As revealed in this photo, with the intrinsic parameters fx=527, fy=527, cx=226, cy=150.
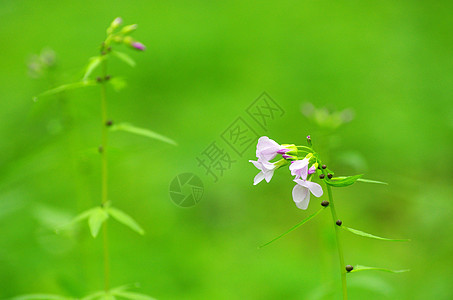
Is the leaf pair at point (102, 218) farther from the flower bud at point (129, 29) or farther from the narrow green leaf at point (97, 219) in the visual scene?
the flower bud at point (129, 29)

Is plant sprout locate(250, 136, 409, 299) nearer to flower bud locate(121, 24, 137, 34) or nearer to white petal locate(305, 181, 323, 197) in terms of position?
white petal locate(305, 181, 323, 197)

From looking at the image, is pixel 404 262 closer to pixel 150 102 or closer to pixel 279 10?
pixel 150 102

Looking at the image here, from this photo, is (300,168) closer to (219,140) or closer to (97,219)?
(97,219)

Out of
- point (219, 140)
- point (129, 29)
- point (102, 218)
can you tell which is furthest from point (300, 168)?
point (219, 140)

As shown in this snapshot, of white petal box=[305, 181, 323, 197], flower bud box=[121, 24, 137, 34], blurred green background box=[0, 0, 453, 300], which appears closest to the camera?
white petal box=[305, 181, 323, 197]

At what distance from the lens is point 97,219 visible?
59.9 inches

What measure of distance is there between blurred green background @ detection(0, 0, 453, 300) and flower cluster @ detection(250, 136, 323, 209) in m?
0.66

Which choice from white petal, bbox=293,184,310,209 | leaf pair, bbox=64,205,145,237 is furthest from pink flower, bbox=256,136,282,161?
leaf pair, bbox=64,205,145,237

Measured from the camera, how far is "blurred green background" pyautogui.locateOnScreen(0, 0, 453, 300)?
2.54 m

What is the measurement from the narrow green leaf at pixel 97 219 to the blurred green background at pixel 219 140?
222mm

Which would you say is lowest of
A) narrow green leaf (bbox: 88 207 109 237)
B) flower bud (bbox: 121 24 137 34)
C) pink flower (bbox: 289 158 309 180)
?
pink flower (bbox: 289 158 309 180)

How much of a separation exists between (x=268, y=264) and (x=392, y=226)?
33.9 inches

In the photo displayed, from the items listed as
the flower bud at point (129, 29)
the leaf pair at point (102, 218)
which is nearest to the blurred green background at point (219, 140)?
the leaf pair at point (102, 218)

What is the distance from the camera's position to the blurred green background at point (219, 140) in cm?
254
